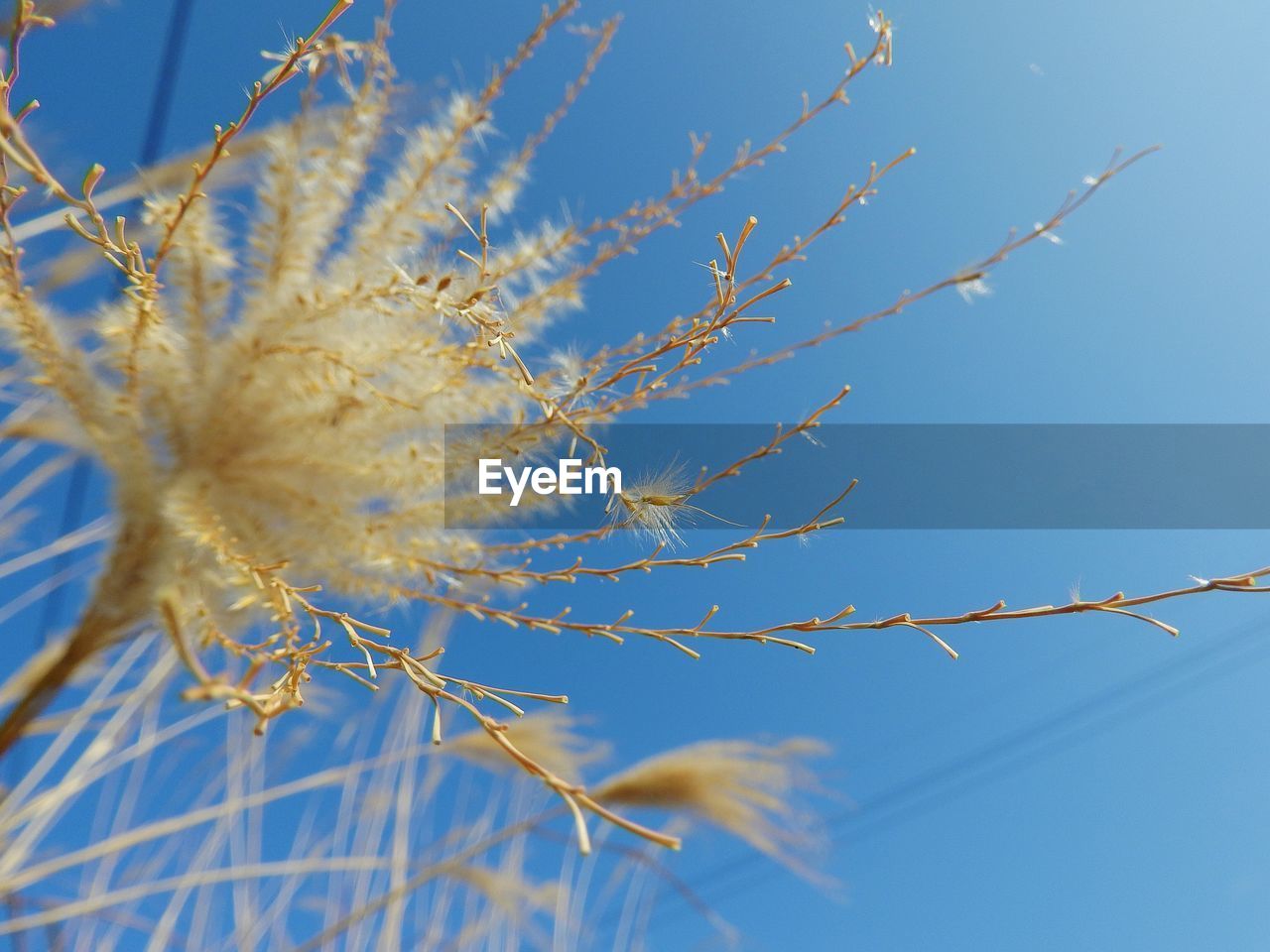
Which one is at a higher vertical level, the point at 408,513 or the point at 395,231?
the point at 395,231

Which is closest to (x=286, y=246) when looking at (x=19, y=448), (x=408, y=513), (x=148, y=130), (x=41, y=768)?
(x=408, y=513)

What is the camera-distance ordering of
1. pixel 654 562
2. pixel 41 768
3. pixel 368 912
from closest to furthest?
pixel 654 562
pixel 41 768
pixel 368 912

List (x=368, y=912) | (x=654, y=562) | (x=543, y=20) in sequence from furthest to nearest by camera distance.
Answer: (x=368, y=912)
(x=543, y=20)
(x=654, y=562)

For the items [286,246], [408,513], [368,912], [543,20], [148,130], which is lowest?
[368,912]

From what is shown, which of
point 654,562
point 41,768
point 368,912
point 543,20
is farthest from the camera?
point 368,912

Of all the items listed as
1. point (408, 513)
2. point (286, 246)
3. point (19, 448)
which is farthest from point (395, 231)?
point (19, 448)

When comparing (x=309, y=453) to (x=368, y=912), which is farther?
(x=368, y=912)

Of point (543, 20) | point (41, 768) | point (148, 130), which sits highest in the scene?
point (148, 130)

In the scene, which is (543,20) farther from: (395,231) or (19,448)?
(19,448)

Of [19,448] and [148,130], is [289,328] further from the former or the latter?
[19,448]
